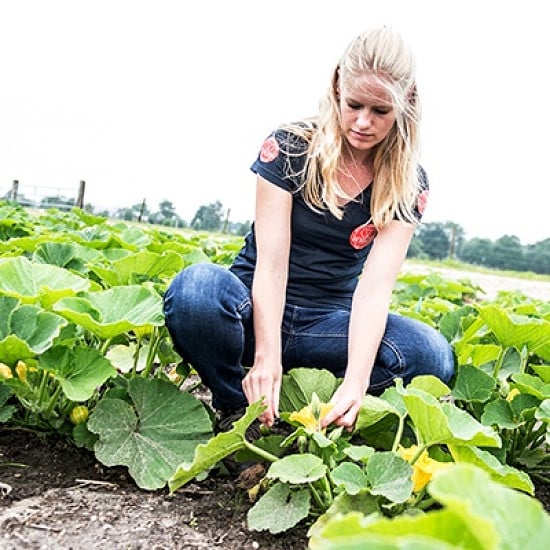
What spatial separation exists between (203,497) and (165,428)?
8.2 inches

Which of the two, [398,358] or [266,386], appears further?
[398,358]

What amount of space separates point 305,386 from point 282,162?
653 millimetres

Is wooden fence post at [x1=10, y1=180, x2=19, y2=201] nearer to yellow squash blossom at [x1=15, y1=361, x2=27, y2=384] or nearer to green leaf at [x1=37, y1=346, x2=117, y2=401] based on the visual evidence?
yellow squash blossom at [x1=15, y1=361, x2=27, y2=384]

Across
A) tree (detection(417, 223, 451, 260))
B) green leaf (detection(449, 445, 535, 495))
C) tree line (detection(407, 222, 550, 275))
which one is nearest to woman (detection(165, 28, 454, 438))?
green leaf (detection(449, 445, 535, 495))

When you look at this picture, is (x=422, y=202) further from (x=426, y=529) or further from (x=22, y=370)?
(x=426, y=529)

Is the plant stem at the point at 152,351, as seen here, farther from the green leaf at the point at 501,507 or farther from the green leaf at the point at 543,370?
the green leaf at the point at 501,507

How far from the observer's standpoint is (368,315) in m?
2.09

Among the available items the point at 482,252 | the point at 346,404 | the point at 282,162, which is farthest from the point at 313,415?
the point at 482,252

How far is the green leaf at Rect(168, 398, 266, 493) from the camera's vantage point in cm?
155

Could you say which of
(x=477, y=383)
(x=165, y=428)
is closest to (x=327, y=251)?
(x=477, y=383)

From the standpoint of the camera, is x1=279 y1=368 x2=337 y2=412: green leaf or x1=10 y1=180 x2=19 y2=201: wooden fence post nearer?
x1=279 y1=368 x2=337 y2=412: green leaf

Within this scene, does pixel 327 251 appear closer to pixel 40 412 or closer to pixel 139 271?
pixel 139 271

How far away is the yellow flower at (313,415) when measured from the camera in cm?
177

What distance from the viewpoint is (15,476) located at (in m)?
1.88
